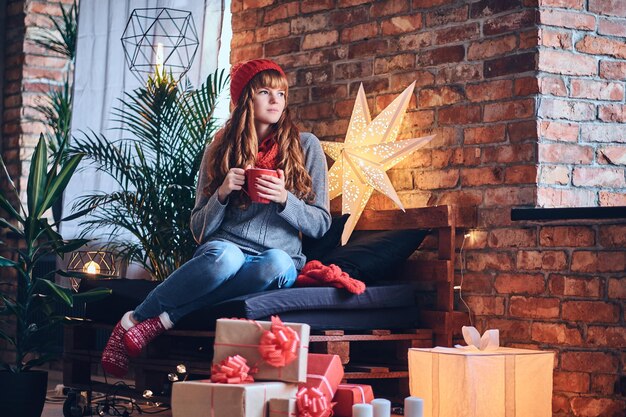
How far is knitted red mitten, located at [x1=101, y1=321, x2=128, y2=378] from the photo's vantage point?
3.48 metres

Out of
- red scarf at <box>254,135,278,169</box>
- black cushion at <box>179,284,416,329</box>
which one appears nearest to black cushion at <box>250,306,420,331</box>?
black cushion at <box>179,284,416,329</box>

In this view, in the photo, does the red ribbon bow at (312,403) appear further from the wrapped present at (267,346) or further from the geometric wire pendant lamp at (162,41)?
the geometric wire pendant lamp at (162,41)

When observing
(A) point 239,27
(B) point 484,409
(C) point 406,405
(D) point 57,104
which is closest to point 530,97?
(B) point 484,409

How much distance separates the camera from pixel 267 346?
2762mm

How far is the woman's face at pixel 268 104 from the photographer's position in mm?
3887

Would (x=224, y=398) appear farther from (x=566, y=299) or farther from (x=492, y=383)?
(x=566, y=299)

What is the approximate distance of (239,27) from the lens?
4.85 meters

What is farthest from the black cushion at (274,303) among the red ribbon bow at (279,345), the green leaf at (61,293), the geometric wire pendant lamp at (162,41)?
the geometric wire pendant lamp at (162,41)

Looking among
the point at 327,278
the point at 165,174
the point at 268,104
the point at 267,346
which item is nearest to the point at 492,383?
the point at 327,278

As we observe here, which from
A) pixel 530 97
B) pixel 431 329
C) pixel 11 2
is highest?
pixel 11 2

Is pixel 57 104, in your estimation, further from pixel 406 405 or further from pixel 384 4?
pixel 406 405

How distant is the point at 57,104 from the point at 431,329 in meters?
2.83

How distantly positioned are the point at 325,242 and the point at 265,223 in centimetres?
34

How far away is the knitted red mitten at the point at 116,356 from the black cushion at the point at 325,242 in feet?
2.86
